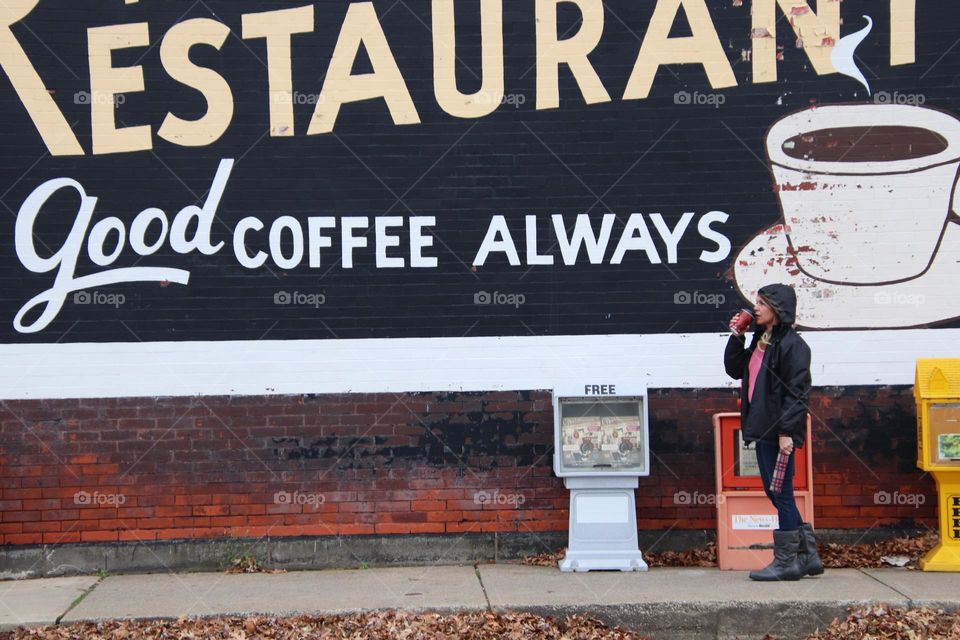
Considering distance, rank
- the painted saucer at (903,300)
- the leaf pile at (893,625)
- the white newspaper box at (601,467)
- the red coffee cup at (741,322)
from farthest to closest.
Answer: the painted saucer at (903,300), the white newspaper box at (601,467), the red coffee cup at (741,322), the leaf pile at (893,625)

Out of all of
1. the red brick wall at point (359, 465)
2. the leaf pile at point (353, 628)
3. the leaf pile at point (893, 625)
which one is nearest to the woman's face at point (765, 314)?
the red brick wall at point (359, 465)

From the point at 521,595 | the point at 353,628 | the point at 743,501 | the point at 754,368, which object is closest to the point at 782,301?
the point at 754,368

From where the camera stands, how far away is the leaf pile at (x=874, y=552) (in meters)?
7.97

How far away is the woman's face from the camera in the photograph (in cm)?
736

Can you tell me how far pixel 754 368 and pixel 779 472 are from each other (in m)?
0.76

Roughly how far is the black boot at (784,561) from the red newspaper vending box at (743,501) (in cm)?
45

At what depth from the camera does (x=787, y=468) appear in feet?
23.7

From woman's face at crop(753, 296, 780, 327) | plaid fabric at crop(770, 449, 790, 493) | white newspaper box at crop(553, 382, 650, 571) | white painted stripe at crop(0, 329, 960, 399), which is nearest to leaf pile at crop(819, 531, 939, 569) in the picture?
plaid fabric at crop(770, 449, 790, 493)

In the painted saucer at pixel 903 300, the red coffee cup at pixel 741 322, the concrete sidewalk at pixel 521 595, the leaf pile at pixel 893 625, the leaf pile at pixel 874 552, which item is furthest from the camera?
the painted saucer at pixel 903 300

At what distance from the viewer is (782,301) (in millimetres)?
7312

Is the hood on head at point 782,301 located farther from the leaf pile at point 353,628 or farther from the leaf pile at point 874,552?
the leaf pile at point 353,628

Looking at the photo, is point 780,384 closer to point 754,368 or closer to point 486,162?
point 754,368

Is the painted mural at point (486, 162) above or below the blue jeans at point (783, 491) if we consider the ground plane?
above

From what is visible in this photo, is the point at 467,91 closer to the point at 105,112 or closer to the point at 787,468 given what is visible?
the point at 105,112
